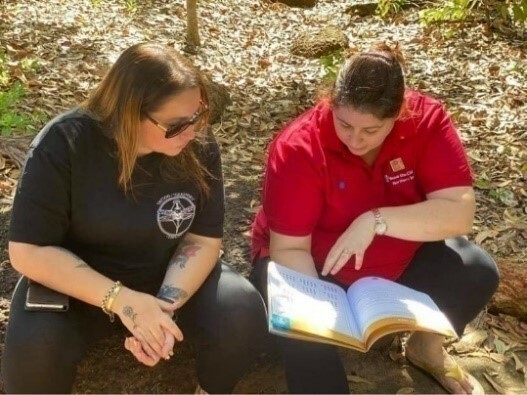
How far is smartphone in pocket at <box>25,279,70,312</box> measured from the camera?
202 centimetres

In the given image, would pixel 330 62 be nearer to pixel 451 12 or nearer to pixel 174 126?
pixel 451 12

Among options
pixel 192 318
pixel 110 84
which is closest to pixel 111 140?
pixel 110 84

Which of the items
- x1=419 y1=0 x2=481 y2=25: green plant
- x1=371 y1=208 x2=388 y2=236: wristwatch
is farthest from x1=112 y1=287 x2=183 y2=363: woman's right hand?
x1=419 y1=0 x2=481 y2=25: green plant

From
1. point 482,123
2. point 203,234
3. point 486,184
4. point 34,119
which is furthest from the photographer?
point 482,123

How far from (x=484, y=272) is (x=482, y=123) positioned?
2.90 metres

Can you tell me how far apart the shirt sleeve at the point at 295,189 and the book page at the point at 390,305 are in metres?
0.31

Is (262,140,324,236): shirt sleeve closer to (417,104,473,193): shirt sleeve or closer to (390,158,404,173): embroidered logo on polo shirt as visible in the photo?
Answer: (390,158,404,173): embroidered logo on polo shirt

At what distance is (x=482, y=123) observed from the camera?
5070mm

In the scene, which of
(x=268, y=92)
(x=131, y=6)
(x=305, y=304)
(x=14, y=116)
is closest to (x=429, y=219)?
(x=305, y=304)

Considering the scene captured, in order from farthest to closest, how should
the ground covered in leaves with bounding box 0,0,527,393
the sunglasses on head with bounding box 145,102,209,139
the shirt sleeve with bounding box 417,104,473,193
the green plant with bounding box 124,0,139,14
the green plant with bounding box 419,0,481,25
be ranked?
the green plant with bounding box 124,0,139,14, the green plant with bounding box 419,0,481,25, the ground covered in leaves with bounding box 0,0,527,393, the shirt sleeve with bounding box 417,104,473,193, the sunglasses on head with bounding box 145,102,209,139

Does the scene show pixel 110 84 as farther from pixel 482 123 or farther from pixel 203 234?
pixel 482 123

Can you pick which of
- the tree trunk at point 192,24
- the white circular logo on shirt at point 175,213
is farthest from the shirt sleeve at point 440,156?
the tree trunk at point 192,24

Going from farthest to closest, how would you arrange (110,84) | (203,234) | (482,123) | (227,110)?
(227,110) → (482,123) → (203,234) → (110,84)

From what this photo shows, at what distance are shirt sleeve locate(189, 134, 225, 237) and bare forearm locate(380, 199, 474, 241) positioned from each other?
61cm
